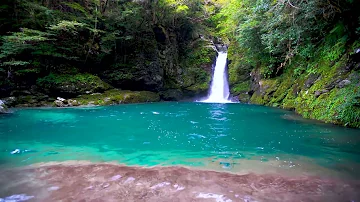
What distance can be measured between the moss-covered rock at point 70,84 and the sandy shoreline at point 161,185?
1300 cm

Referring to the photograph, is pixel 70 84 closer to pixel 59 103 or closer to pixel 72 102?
pixel 72 102

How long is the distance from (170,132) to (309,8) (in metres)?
7.58

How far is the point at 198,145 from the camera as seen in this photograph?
20.6ft

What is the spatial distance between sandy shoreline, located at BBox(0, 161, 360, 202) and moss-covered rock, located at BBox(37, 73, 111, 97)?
12999 millimetres

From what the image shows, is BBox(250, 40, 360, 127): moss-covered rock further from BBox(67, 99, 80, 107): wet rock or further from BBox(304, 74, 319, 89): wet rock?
BBox(67, 99, 80, 107): wet rock

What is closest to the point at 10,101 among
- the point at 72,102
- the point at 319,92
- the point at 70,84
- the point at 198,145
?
the point at 72,102

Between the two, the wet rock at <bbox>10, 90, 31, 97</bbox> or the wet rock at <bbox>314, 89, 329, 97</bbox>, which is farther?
the wet rock at <bbox>10, 90, 31, 97</bbox>

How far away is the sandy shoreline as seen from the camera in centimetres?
323

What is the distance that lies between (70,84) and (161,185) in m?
15.2

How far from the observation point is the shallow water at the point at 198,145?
4.73m

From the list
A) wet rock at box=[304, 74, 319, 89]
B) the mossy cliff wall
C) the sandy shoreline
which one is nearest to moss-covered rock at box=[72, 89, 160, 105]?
the mossy cliff wall

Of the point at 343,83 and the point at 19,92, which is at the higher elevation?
the point at 343,83

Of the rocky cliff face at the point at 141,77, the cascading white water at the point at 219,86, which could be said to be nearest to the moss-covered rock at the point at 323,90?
the cascading white water at the point at 219,86

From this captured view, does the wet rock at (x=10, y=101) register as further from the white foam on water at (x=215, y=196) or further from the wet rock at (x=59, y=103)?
the white foam on water at (x=215, y=196)
